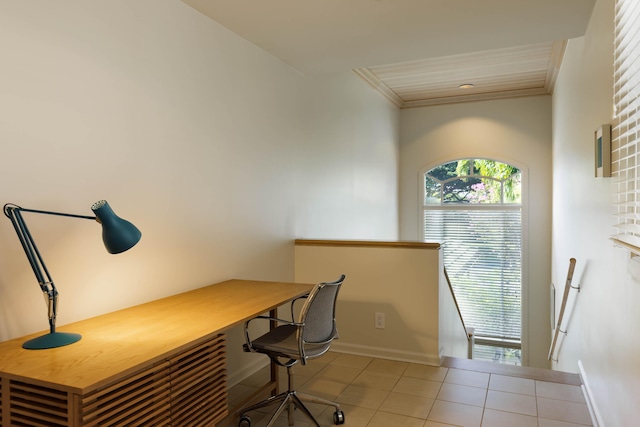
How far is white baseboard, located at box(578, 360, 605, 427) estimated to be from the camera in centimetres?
250

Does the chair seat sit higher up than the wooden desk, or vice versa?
the wooden desk

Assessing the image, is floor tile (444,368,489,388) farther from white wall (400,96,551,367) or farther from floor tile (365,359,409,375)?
white wall (400,96,551,367)

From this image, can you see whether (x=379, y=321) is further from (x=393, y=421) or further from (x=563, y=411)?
(x=563, y=411)

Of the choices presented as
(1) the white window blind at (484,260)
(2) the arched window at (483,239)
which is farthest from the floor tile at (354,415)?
(2) the arched window at (483,239)

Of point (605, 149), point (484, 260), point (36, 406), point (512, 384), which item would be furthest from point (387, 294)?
point (484, 260)

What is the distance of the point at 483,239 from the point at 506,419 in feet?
14.7

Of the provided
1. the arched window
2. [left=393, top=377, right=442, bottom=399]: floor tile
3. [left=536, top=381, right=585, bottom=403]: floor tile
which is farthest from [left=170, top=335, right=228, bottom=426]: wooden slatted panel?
the arched window

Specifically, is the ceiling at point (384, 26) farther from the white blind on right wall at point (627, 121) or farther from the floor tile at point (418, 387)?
the floor tile at point (418, 387)

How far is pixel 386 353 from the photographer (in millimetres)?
3752

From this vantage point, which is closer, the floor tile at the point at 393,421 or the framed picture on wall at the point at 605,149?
the framed picture on wall at the point at 605,149

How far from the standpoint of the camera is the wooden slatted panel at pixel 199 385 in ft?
5.64

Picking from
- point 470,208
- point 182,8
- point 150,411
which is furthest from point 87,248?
point 470,208

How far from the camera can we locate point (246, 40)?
11.0ft

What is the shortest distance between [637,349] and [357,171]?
3.90 m
